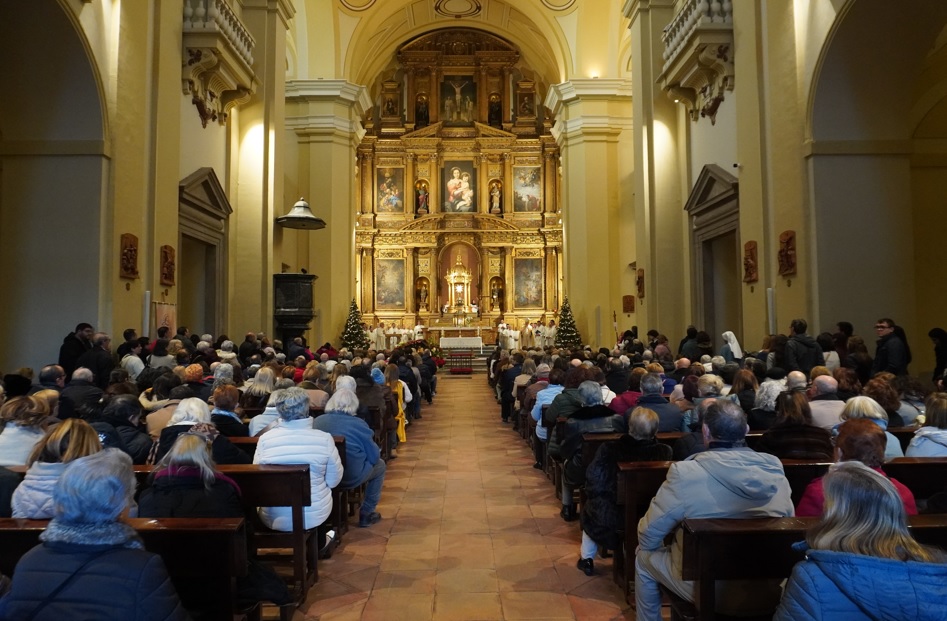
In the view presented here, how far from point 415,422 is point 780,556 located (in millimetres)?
9455

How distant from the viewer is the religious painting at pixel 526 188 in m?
28.0

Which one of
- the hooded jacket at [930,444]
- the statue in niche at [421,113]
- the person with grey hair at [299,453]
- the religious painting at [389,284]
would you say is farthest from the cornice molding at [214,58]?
the statue in niche at [421,113]

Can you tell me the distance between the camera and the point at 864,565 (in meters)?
1.88

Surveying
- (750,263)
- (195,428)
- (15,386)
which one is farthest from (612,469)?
(750,263)

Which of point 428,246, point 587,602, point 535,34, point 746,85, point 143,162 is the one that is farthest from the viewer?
point 428,246

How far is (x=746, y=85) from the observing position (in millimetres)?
9984

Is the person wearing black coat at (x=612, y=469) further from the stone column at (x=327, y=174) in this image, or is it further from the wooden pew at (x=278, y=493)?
the stone column at (x=327, y=174)

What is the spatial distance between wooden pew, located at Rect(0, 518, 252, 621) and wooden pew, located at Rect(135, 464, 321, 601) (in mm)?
925

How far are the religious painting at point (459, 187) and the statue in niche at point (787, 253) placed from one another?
1944 centimetres

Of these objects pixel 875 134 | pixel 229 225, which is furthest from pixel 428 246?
pixel 875 134

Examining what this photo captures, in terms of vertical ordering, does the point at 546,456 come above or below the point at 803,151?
below

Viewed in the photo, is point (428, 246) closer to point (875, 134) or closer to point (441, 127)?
point (441, 127)

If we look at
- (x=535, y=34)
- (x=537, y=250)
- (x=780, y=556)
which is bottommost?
(x=780, y=556)

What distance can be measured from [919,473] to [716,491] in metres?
1.31
